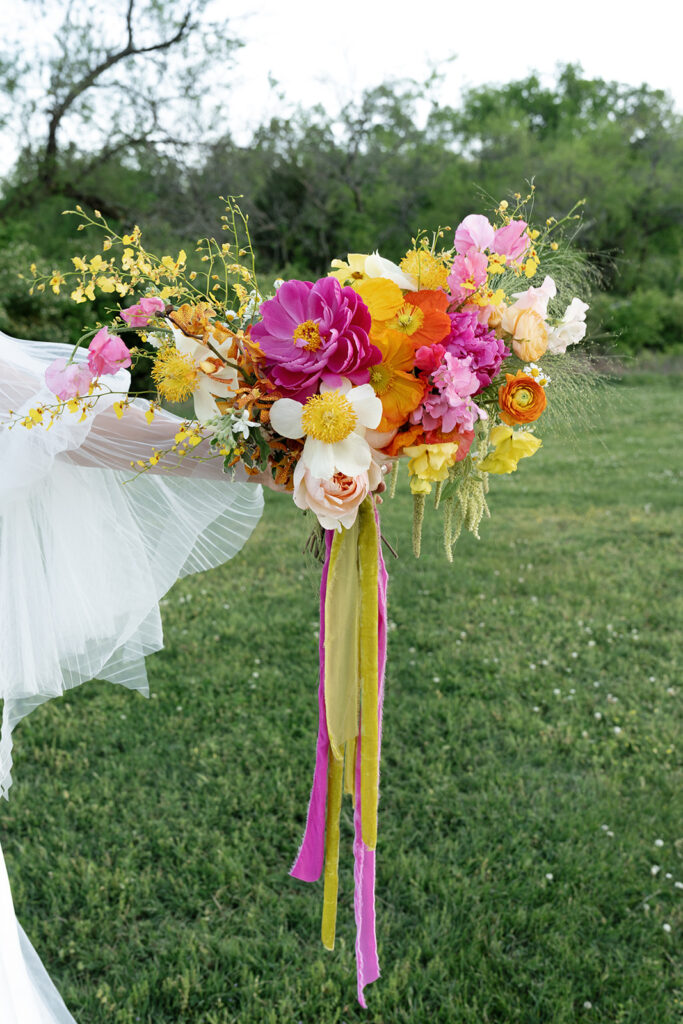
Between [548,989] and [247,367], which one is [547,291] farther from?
[548,989]

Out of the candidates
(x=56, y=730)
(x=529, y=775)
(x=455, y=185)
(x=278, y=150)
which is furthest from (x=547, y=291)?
(x=455, y=185)

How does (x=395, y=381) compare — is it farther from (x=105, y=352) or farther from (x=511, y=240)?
(x=105, y=352)

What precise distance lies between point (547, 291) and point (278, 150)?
1979 cm

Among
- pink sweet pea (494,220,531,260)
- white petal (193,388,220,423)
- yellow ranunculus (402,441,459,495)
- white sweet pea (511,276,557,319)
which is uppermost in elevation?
pink sweet pea (494,220,531,260)

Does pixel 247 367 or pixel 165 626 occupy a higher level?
pixel 247 367

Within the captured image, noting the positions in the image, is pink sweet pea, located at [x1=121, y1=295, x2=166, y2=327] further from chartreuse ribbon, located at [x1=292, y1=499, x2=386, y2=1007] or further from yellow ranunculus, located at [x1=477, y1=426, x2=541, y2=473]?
yellow ranunculus, located at [x1=477, y1=426, x2=541, y2=473]

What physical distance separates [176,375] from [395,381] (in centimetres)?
41

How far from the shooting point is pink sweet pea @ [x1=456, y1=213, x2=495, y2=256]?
1.66 m

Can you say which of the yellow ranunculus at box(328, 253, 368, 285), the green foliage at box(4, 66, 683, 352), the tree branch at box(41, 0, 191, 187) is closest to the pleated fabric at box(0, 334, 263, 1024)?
the yellow ranunculus at box(328, 253, 368, 285)

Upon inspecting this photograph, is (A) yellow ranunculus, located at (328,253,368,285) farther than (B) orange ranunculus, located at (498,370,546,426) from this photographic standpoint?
Yes

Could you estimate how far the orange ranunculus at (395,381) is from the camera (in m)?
1.56

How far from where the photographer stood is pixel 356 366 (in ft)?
4.99

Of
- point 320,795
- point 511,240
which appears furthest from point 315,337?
point 320,795

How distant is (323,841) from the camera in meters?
2.09
